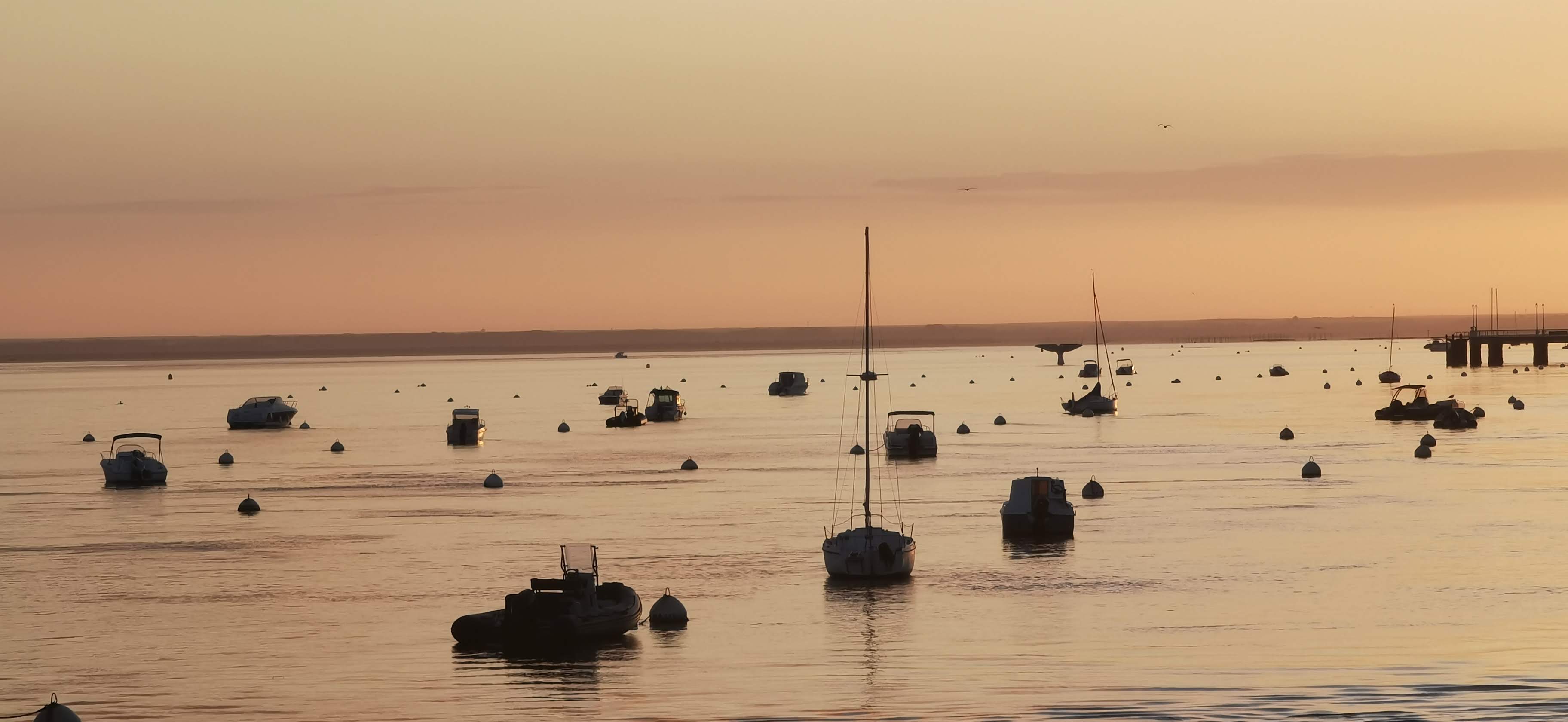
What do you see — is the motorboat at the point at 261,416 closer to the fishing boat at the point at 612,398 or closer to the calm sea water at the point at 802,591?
the fishing boat at the point at 612,398

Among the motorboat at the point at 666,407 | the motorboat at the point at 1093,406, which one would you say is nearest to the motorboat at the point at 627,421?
the motorboat at the point at 666,407

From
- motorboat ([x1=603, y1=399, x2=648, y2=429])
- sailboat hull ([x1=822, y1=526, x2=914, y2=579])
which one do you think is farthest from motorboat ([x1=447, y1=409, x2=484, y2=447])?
sailboat hull ([x1=822, y1=526, x2=914, y2=579])

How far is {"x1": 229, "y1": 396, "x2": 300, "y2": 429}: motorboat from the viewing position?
160500mm

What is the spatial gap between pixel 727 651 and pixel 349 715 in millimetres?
10690

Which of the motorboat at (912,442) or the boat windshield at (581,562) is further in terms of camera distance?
the motorboat at (912,442)

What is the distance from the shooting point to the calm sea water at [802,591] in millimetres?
39875

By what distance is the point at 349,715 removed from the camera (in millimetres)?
38281

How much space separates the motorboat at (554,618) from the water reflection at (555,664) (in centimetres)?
25

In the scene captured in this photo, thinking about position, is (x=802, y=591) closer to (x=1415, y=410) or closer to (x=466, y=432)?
(x=466, y=432)

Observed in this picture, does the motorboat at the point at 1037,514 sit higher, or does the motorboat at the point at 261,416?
the motorboat at the point at 261,416

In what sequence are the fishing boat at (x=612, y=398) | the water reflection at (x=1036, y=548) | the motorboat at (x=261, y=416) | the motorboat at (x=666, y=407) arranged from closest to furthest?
the water reflection at (x=1036, y=548) → the motorboat at (x=261, y=416) → the motorboat at (x=666, y=407) → the fishing boat at (x=612, y=398)

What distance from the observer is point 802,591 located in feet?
184

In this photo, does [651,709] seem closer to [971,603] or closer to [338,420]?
[971,603]

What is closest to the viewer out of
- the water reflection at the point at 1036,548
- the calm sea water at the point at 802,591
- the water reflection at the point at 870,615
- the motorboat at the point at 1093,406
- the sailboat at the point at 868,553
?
the calm sea water at the point at 802,591
